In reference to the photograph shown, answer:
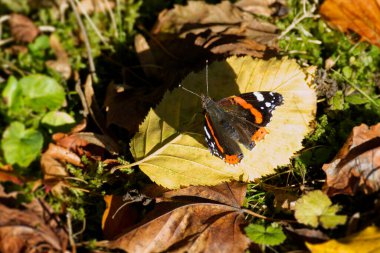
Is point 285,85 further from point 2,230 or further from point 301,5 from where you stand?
point 2,230

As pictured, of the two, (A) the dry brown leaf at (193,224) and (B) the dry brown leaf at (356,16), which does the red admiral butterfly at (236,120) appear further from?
(B) the dry brown leaf at (356,16)

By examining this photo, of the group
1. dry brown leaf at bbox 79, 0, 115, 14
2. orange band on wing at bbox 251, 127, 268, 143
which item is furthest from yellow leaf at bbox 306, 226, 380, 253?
dry brown leaf at bbox 79, 0, 115, 14

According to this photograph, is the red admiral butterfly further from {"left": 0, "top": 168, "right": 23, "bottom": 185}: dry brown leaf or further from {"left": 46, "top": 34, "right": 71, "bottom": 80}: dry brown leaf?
{"left": 46, "top": 34, "right": 71, "bottom": 80}: dry brown leaf

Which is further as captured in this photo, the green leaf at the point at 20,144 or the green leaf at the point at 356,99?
the green leaf at the point at 20,144

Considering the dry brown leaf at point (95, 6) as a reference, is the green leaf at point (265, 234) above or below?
below

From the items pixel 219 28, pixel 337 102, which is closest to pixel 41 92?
pixel 219 28

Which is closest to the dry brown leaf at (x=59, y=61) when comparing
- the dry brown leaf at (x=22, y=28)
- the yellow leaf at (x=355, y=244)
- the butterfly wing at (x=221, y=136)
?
the dry brown leaf at (x=22, y=28)

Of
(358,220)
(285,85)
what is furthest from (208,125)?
(358,220)
